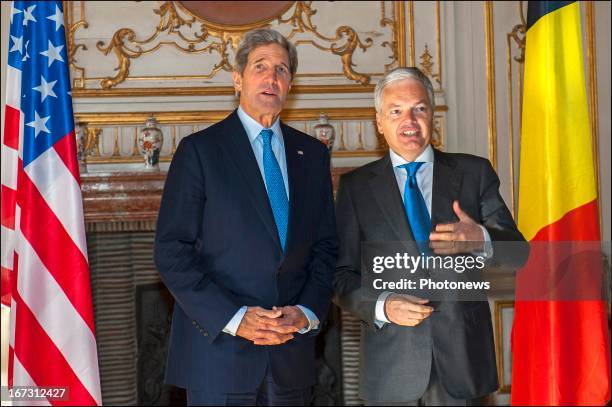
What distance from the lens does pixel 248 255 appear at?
2.65 metres

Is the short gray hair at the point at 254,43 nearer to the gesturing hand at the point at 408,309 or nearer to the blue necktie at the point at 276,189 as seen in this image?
the blue necktie at the point at 276,189

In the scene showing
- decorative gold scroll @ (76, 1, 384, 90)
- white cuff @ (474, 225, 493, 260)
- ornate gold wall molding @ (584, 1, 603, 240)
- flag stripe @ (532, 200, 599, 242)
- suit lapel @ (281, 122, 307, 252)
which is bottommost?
white cuff @ (474, 225, 493, 260)

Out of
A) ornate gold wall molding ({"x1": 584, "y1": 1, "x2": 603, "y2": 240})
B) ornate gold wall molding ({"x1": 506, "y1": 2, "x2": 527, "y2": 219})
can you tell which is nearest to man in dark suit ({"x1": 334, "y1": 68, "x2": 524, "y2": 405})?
ornate gold wall molding ({"x1": 506, "y1": 2, "x2": 527, "y2": 219})

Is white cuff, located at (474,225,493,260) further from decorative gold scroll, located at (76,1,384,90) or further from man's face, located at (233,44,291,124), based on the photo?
decorative gold scroll, located at (76,1,384,90)

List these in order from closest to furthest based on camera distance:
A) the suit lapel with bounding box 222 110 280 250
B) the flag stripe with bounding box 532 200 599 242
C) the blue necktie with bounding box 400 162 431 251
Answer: the blue necktie with bounding box 400 162 431 251
the suit lapel with bounding box 222 110 280 250
the flag stripe with bounding box 532 200 599 242

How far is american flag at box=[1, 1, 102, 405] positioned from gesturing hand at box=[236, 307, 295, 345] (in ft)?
3.62

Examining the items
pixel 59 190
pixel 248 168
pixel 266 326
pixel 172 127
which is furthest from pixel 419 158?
pixel 172 127

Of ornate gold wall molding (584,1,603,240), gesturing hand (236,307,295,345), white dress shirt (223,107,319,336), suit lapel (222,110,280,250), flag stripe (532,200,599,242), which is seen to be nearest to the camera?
gesturing hand (236,307,295,345)

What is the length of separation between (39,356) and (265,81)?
1.49 metres

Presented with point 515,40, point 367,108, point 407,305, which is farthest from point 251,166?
point 515,40

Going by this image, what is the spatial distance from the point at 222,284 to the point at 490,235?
33.3 inches

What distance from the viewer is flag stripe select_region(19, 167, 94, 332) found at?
3.40 m

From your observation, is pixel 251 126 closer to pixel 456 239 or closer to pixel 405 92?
pixel 405 92

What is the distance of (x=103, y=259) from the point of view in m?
4.81
